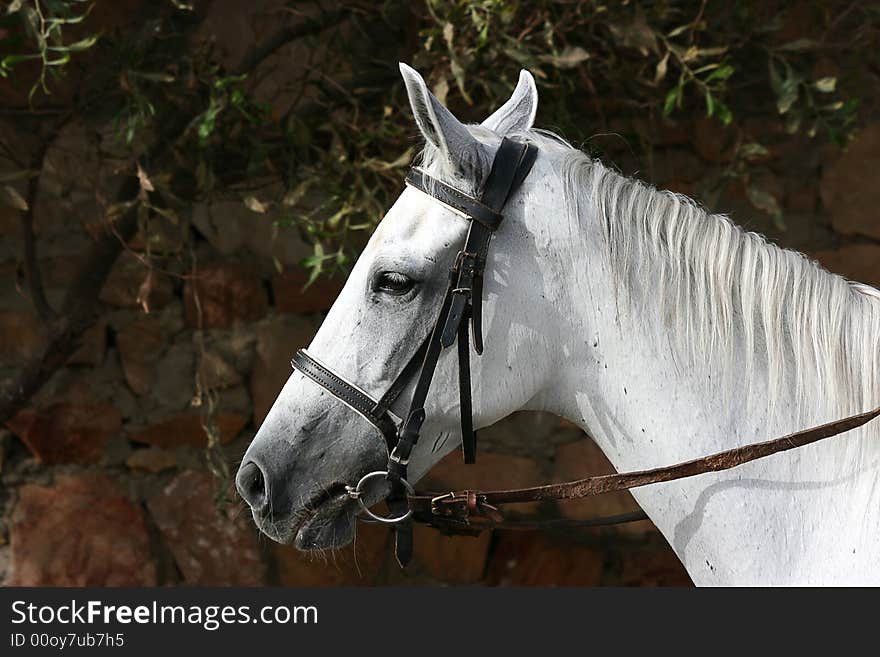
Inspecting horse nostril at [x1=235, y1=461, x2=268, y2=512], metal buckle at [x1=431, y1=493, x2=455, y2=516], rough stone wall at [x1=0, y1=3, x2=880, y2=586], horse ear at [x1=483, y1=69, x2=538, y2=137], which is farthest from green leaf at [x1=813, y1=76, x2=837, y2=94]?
horse nostril at [x1=235, y1=461, x2=268, y2=512]

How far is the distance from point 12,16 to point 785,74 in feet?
6.02

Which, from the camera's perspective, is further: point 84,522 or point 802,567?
point 84,522

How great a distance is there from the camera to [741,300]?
1272 mm

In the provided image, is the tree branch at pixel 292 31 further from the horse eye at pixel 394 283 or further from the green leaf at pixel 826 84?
the horse eye at pixel 394 283

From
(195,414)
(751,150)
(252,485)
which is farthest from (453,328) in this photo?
(195,414)

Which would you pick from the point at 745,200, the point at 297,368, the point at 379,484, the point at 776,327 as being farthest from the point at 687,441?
the point at 745,200

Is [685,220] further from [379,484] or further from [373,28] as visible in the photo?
[373,28]

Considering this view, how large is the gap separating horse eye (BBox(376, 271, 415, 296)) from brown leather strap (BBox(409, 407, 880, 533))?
0.99 feet

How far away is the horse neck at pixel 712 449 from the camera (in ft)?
4.01

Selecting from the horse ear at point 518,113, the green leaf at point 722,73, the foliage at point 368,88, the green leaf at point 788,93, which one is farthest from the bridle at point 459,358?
the green leaf at point 788,93

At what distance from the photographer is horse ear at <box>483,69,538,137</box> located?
146 centimetres

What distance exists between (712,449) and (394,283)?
1.59ft

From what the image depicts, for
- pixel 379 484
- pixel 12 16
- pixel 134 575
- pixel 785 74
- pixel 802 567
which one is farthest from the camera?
pixel 134 575

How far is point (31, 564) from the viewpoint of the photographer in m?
2.60
